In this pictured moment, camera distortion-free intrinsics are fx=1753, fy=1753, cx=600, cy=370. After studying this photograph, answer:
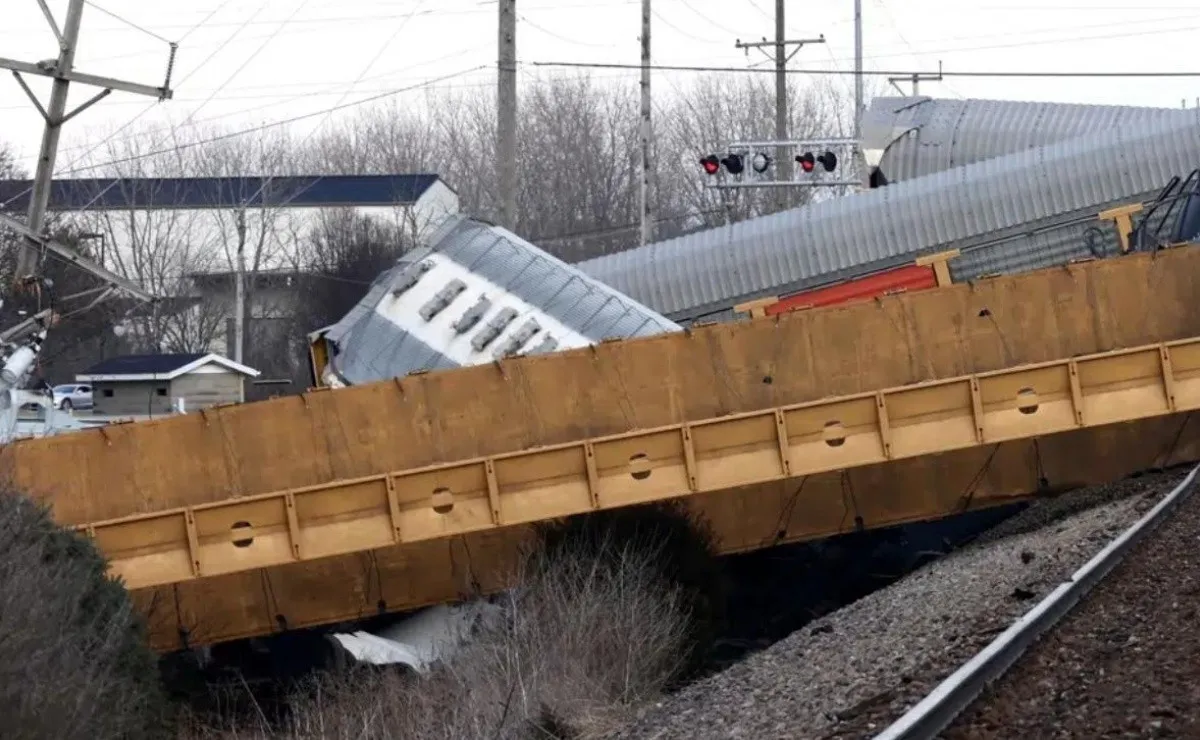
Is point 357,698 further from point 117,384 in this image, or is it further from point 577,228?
point 577,228

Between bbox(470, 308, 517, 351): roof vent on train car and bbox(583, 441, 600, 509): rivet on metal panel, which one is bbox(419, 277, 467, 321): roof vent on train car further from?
bbox(583, 441, 600, 509): rivet on metal panel

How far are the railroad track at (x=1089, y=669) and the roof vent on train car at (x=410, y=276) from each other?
16.6 metres

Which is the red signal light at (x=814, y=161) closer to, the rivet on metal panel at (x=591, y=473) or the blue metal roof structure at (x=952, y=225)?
the blue metal roof structure at (x=952, y=225)

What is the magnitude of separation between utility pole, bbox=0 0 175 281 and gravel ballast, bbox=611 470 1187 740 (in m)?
14.1

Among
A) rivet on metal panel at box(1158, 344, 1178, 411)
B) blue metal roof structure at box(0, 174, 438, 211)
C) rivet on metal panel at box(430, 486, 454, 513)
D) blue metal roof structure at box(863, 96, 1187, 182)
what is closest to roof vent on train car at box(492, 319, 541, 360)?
rivet on metal panel at box(430, 486, 454, 513)

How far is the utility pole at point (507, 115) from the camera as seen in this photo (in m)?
26.8

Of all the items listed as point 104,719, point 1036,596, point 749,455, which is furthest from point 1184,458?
point 104,719

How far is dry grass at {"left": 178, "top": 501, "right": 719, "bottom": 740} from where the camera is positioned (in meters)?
13.8

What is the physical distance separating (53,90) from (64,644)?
589 inches

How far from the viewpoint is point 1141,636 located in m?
8.93

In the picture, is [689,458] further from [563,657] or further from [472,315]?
[472,315]

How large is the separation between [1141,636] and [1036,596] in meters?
2.25

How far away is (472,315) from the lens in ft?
84.0

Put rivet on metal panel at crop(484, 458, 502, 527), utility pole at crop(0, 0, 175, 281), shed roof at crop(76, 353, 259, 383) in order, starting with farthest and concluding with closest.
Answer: shed roof at crop(76, 353, 259, 383), utility pole at crop(0, 0, 175, 281), rivet on metal panel at crop(484, 458, 502, 527)
